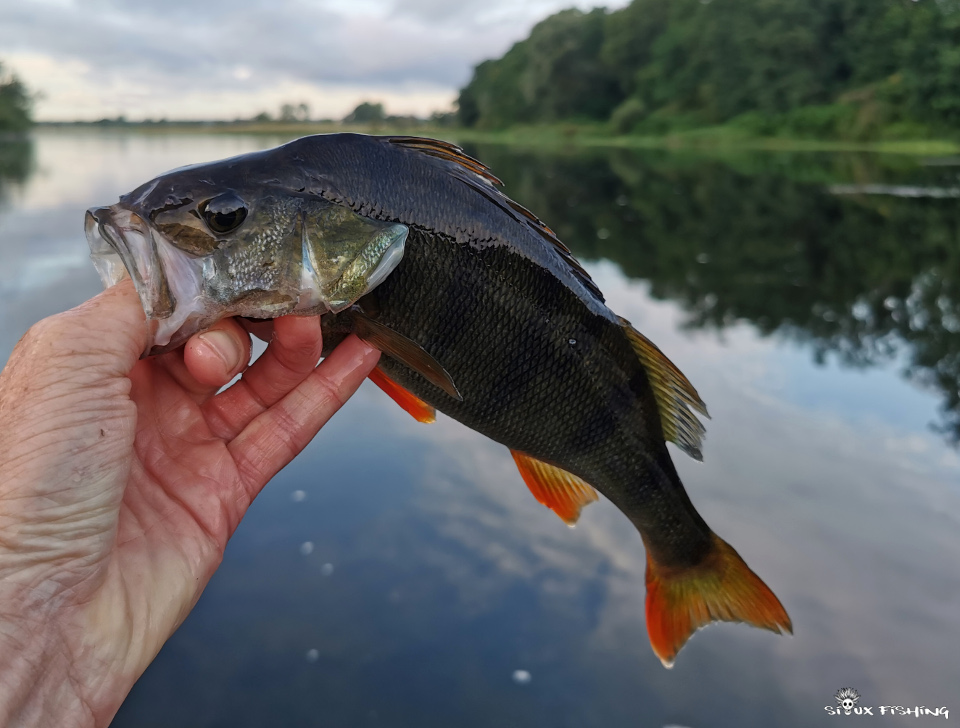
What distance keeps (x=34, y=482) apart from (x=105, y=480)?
0.15 metres

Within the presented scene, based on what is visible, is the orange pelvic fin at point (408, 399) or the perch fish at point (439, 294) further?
the orange pelvic fin at point (408, 399)

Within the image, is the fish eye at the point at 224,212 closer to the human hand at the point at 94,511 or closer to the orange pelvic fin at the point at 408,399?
the human hand at the point at 94,511

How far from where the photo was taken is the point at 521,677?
3.20 m

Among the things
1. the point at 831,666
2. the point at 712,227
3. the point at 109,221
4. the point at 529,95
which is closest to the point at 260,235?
the point at 109,221

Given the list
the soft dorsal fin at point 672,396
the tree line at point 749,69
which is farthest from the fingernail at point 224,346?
the tree line at point 749,69

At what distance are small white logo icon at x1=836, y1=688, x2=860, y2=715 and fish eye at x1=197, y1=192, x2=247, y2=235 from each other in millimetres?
3307

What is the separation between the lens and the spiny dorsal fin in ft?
6.48

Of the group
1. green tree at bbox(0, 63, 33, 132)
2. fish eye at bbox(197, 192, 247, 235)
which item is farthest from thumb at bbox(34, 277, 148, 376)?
green tree at bbox(0, 63, 33, 132)

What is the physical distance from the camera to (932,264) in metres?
10.1

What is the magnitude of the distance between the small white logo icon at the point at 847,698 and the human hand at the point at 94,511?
2.76m

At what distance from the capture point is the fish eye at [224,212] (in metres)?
1.74

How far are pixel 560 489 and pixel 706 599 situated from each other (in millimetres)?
659

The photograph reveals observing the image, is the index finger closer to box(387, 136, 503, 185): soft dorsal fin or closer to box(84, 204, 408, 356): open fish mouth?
box(84, 204, 408, 356): open fish mouth

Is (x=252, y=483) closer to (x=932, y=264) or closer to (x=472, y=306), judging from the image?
Result: (x=472, y=306)
